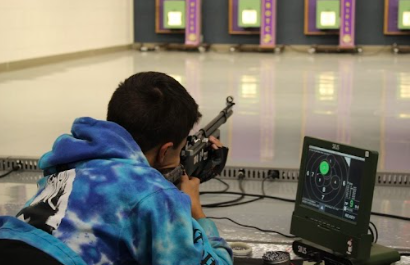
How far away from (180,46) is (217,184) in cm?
893

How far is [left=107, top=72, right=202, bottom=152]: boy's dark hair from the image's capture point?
4.42 feet

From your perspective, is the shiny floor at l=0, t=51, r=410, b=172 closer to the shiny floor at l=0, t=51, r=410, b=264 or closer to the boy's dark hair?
the shiny floor at l=0, t=51, r=410, b=264

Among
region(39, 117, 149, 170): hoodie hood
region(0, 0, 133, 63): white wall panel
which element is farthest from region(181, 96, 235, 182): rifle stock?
region(0, 0, 133, 63): white wall panel

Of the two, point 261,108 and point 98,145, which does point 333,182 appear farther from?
point 261,108

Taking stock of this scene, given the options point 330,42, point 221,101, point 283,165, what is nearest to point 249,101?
point 221,101

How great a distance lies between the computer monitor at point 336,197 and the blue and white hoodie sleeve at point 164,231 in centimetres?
76

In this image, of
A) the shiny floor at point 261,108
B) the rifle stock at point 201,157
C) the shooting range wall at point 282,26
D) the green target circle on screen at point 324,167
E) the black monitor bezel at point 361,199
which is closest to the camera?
the rifle stock at point 201,157

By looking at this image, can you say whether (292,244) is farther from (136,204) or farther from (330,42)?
(330,42)

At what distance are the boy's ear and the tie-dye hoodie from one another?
0.09 metres

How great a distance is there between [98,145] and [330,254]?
3.00ft

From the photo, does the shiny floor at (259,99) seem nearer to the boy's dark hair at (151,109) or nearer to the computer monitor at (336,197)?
the computer monitor at (336,197)

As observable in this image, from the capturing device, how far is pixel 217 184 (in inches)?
136

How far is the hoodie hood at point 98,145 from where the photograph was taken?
1294 millimetres

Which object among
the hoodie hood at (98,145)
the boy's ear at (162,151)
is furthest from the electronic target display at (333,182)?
the hoodie hood at (98,145)
